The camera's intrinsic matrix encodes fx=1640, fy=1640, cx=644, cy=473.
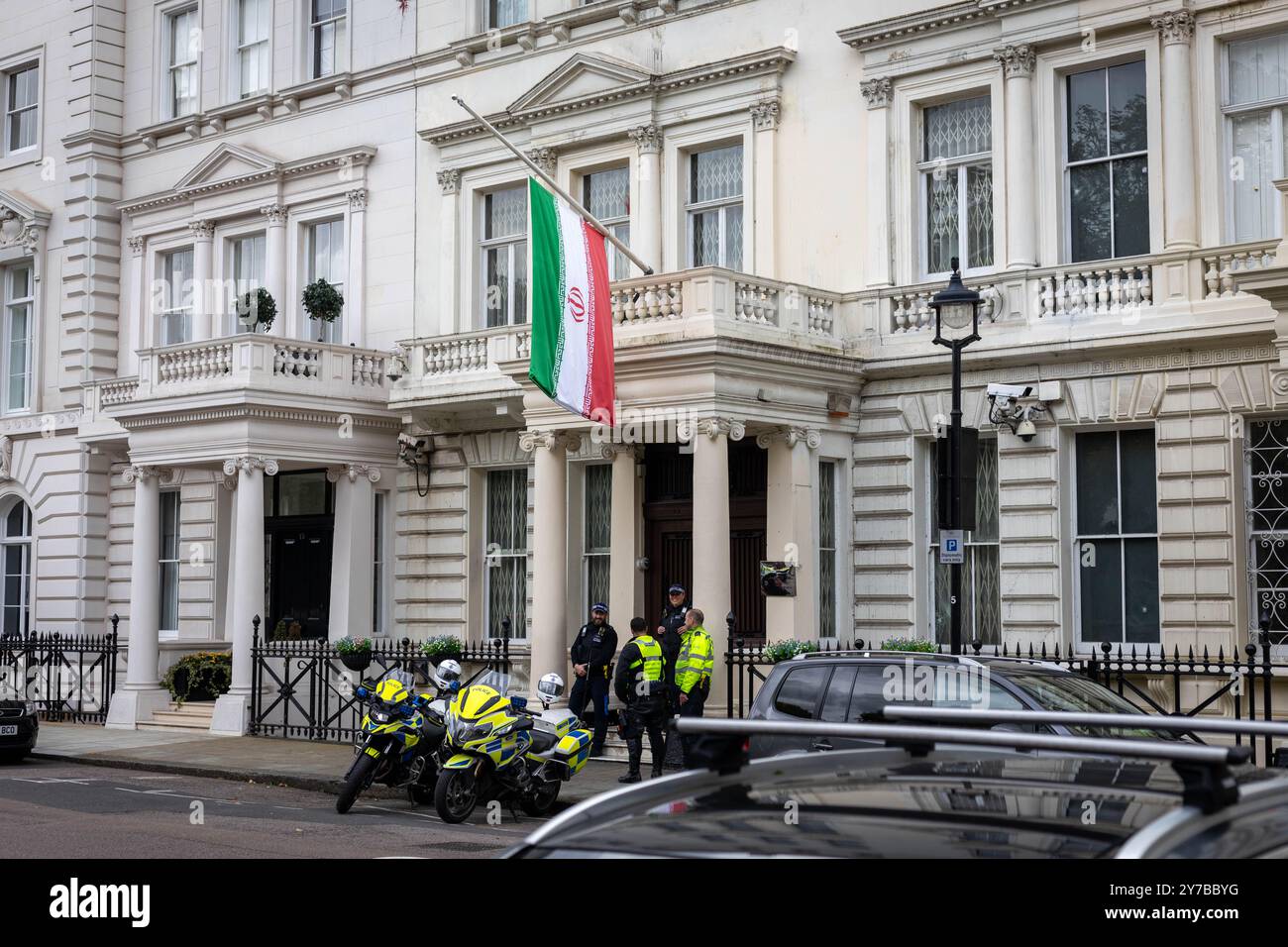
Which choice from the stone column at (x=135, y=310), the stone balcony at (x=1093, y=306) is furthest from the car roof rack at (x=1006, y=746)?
the stone column at (x=135, y=310)

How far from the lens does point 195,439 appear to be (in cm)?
2647

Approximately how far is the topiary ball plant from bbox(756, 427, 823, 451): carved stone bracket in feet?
32.0

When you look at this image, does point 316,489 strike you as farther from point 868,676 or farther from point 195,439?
point 868,676

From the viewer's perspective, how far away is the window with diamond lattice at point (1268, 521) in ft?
63.3

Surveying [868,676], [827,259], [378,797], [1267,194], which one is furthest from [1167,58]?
[378,797]

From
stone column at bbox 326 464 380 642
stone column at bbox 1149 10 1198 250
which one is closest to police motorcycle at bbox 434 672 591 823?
stone column at bbox 1149 10 1198 250

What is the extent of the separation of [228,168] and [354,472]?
300 inches

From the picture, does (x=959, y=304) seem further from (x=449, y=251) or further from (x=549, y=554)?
(x=449, y=251)

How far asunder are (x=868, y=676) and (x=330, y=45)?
826 inches

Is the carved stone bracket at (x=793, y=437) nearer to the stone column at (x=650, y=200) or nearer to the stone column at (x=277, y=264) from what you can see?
the stone column at (x=650, y=200)

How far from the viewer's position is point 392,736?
53.6 feet

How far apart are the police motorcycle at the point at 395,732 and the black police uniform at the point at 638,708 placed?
289 cm

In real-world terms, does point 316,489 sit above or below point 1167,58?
below

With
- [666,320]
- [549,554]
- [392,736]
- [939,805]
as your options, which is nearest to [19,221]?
[549,554]
